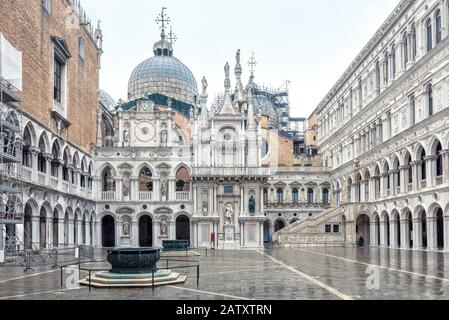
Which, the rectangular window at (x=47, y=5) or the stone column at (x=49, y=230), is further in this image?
the stone column at (x=49, y=230)

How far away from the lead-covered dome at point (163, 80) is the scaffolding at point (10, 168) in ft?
151

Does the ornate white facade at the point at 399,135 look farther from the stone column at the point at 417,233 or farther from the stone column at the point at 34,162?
the stone column at the point at 34,162

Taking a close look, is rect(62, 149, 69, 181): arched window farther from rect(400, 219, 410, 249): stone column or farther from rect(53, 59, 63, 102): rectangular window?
rect(400, 219, 410, 249): stone column

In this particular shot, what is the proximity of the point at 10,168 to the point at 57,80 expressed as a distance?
13.3 meters

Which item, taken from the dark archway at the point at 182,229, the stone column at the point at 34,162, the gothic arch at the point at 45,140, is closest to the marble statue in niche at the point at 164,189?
the dark archway at the point at 182,229

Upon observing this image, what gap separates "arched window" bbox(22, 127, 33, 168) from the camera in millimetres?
40125

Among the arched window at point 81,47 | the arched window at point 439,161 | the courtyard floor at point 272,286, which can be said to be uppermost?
the arched window at point 81,47

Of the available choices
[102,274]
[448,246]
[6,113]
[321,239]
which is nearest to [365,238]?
[321,239]

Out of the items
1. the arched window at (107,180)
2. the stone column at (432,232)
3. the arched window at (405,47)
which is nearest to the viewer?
the stone column at (432,232)

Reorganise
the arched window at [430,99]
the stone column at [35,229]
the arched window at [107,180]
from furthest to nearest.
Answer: the arched window at [107,180] < the arched window at [430,99] < the stone column at [35,229]

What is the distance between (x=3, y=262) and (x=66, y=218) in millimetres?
18456

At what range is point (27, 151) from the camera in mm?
40875

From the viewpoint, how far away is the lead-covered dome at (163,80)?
83.6m

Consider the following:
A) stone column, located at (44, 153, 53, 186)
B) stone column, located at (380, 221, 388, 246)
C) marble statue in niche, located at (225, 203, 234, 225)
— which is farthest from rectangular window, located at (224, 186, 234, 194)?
stone column, located at (44, 153, 53, 186)
